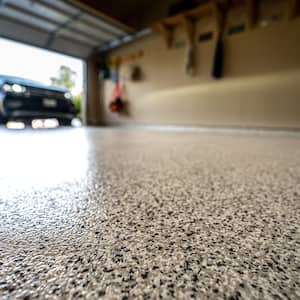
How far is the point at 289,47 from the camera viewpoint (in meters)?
2.95

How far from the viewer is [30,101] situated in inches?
137

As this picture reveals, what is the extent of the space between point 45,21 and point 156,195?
476cm

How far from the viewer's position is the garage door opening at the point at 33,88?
3285mm

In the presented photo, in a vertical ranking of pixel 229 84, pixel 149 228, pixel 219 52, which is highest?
pixel 219 52

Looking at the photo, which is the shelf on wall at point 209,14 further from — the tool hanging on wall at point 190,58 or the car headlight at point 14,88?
the car headlight at point 14,88

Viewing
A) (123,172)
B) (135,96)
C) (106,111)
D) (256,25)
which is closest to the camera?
(123,172)

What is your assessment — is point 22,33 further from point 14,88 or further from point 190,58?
point 190,58

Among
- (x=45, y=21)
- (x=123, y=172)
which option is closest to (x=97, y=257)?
(x=123, y=172)

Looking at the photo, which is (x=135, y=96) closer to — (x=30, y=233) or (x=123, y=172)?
(x=123, y=172)

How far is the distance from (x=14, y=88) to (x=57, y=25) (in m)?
1.76

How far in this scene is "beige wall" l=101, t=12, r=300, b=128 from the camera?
3.00 meters

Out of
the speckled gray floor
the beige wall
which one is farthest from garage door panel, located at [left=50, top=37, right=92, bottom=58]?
the speckled gray floor

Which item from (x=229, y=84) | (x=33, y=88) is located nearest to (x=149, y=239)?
(x=229, y=84)

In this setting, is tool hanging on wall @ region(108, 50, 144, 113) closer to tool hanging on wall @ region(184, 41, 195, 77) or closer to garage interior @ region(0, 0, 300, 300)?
tool hanging on wall @ region(184, 41, 195, 77)
